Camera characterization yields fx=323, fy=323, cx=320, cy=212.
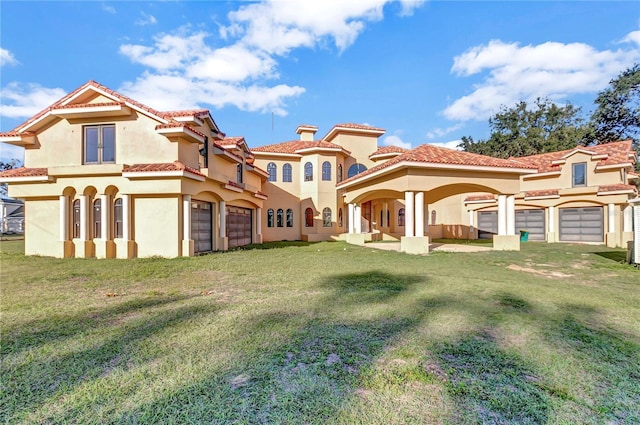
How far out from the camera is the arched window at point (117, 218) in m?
14.0

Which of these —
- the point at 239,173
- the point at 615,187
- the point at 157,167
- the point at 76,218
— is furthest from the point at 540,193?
the point at 76,218

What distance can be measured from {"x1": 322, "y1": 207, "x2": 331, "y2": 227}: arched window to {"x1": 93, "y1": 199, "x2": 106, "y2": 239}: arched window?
14.6 meters

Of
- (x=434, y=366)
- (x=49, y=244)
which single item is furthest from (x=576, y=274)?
(x=49, y=244)

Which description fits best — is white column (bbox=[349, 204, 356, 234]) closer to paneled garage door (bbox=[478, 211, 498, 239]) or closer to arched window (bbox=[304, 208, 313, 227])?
arched window (bbox=[304, 208, 313, 227])

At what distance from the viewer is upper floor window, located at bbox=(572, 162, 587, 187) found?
70.4ft

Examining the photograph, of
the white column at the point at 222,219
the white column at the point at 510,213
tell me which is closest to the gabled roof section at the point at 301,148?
the white column at the point at 222,219

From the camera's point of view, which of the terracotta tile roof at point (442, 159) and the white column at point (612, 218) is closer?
the terracotta tile roof at point (442, 159)

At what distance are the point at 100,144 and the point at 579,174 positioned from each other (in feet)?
91.7

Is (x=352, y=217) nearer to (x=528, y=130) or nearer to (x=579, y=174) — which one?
(x=579, y=174)

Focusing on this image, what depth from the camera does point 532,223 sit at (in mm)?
23562

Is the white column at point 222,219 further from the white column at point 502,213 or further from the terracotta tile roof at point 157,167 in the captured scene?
the white column at point 502,213

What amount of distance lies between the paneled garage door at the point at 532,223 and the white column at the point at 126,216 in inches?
983

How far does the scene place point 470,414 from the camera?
8.70 ft

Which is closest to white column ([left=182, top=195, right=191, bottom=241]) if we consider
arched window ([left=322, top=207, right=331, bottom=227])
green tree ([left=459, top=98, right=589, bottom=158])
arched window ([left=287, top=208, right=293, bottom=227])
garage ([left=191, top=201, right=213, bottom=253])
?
garage ([left=191, top=201, right=213, bottom=253])
